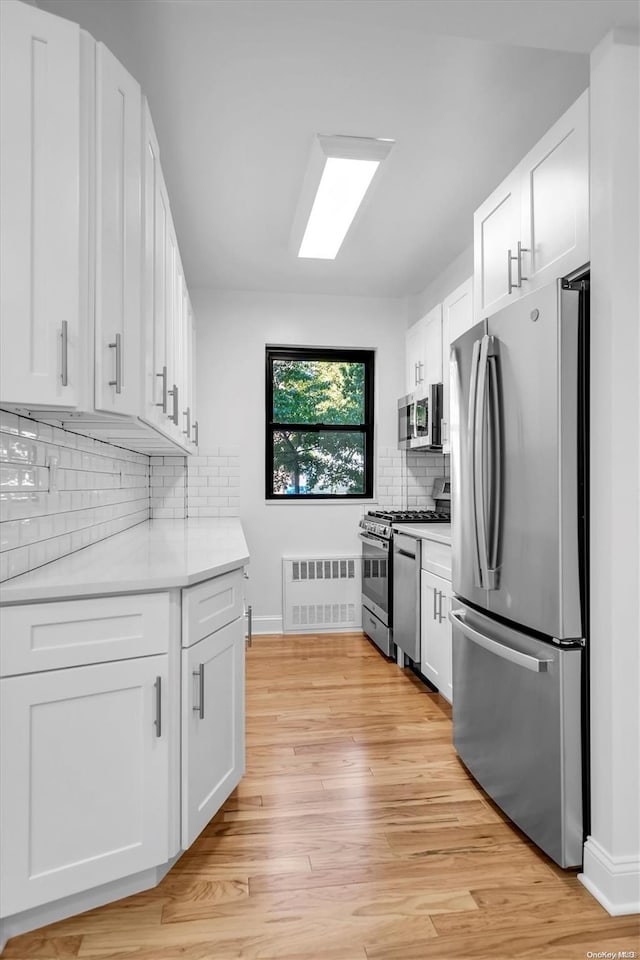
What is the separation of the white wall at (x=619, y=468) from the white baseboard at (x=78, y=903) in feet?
4.20

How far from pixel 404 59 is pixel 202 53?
0.73m

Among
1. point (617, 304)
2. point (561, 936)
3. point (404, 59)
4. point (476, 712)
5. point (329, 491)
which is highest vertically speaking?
point (404, 59)

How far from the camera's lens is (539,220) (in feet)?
6.66

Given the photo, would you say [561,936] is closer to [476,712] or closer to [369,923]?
[369,923]

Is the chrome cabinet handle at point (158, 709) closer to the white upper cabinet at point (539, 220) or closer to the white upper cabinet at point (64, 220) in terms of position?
the white upper cabinet at point (64, 220)

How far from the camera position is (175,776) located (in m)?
1.68

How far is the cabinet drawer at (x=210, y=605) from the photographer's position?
1706 millimetres

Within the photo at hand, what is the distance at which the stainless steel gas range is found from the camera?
12.9ft

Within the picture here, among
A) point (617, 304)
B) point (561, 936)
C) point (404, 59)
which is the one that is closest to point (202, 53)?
point (404, 59)

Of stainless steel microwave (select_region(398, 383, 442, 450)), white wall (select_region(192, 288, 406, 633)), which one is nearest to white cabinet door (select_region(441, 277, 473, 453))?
stainless steel microwave (select_region(398, 383, 442, 450))

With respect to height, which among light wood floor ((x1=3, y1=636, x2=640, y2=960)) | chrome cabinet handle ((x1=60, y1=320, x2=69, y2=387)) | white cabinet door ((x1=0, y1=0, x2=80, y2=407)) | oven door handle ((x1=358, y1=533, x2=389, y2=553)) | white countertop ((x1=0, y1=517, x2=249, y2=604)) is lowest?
light wood floor ((x1=3, y1=636, x2=640, y2=960))

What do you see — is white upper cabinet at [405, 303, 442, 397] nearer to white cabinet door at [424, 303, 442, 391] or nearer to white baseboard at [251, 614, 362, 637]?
→ white cabinet door at [424, 303, 442, 391]

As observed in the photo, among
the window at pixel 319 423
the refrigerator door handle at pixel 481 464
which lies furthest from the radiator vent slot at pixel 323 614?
the refrigerator door handle at pixel 481 464

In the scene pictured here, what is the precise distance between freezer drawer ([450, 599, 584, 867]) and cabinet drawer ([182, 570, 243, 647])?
0.90 m
